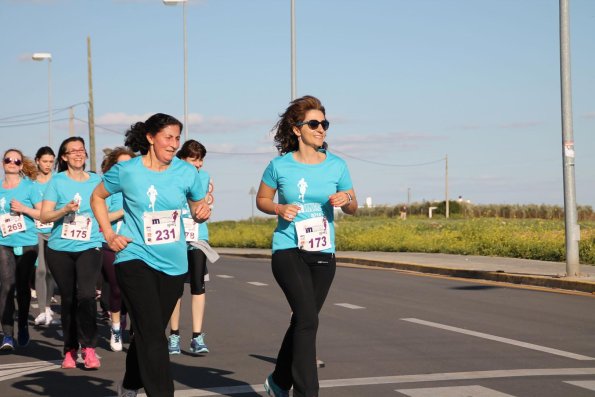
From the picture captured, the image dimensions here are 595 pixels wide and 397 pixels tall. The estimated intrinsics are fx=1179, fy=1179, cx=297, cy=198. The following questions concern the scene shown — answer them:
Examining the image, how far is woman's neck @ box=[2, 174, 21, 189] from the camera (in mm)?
12273

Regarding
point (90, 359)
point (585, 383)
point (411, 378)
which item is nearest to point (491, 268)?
point (90, 359)

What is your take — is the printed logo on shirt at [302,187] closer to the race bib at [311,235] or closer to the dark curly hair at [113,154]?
the race bib at [311,235]

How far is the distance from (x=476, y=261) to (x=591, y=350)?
45.8ft

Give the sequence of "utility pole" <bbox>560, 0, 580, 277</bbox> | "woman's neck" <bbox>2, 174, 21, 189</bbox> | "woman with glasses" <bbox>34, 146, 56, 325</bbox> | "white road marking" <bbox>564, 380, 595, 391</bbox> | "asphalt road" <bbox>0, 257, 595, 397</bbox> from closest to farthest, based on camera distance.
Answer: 1. "white road marking" <bbox>564, 380, 595, 391</bbox>
2. "asphalt road" <bbox>0, 257, 595, 397</bbox>
3. "woman's neck" <bbox>2, 174, 21, 189</bbox>
4. "woman with glasses" <bbox>34, 146, 56, 325</bbox>
5. "utility pole" <bbox>560, 0, 580, 277</bbox>

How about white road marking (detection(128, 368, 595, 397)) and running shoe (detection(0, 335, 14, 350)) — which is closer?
white road marking (detection(128, 368, 595, 397))

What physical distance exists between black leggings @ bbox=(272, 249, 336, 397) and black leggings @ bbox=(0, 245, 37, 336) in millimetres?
4990

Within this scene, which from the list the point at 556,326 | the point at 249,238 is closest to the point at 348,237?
the point at 249,238

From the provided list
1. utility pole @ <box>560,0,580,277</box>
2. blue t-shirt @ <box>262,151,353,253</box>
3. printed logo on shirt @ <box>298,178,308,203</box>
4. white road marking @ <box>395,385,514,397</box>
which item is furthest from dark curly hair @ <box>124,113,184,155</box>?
utility pole @ <box>560,0,580,277</box>

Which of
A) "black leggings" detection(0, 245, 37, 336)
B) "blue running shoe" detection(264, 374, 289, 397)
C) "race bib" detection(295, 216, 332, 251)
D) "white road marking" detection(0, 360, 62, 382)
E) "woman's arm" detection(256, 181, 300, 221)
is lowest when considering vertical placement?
"white road marking" detection(0, 360, 62, 382)

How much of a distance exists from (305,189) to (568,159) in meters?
12.0

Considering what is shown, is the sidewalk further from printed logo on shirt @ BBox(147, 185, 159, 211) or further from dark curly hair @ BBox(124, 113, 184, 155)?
printed logo on shirt @ BBox(147, 185, 159, 211)

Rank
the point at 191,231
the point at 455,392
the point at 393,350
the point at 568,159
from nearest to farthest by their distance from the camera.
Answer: the point at 455,392, the point at 393,350, the point at 191,231, the point at 568,159

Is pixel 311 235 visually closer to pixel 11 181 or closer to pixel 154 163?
pixel 154 163

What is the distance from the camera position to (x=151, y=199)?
7180mm
